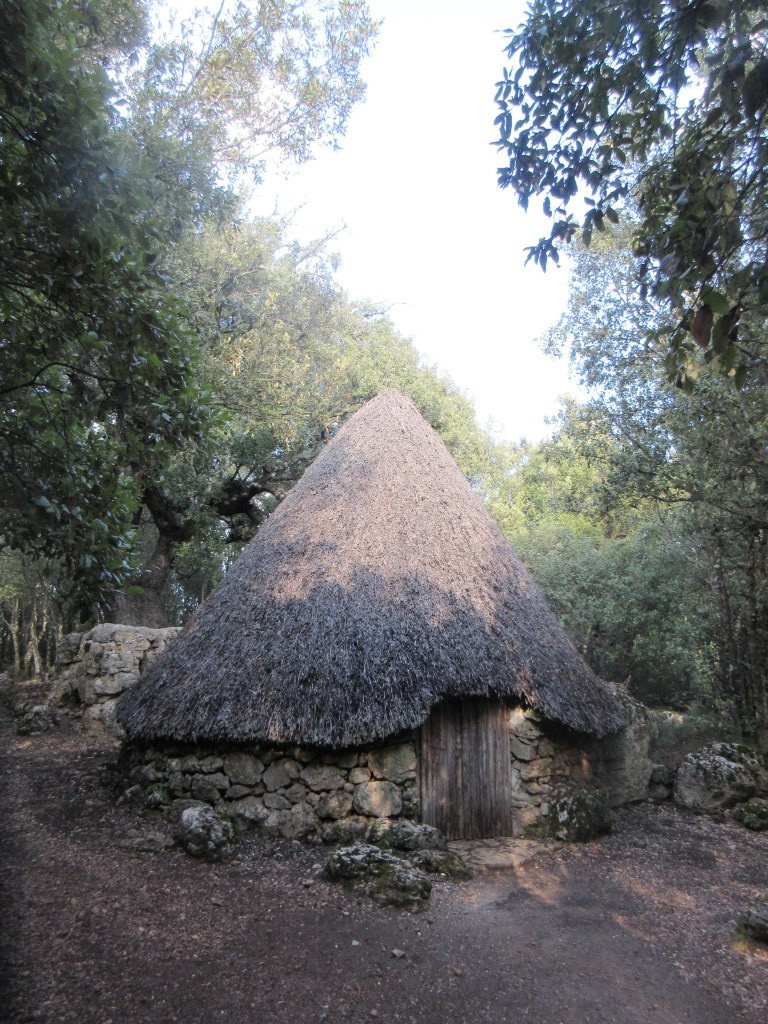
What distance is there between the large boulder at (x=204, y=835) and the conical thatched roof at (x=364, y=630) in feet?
2.49

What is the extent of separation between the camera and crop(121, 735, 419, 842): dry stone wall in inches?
278

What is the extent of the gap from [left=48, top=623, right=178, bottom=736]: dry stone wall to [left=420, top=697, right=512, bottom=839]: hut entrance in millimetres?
6140

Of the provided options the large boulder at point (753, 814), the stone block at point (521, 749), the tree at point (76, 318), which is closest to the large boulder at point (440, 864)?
the stone block at point (521, 749)

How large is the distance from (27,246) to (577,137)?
3.28 metres

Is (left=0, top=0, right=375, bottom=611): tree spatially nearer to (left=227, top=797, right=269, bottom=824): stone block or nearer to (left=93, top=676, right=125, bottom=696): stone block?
(left=227, top=797, right=269, bottom=824): stone block

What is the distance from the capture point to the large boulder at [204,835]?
255 inches

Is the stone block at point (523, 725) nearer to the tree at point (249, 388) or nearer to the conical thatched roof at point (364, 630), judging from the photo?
the conical thatched roof at point (364, 630)

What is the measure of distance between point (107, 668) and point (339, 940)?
27.1ft

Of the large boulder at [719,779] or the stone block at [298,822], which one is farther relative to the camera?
the large boulder at [719,779]

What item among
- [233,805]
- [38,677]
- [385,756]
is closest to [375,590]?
[385,756]

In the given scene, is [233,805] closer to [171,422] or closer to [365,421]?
[171,422]

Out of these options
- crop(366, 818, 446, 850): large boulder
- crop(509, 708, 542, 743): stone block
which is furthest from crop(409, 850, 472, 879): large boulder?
crop(509, 708, 542, 743): stone block

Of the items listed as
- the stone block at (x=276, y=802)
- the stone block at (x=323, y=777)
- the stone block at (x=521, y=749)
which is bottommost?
the stone block at (x=276, y=802)

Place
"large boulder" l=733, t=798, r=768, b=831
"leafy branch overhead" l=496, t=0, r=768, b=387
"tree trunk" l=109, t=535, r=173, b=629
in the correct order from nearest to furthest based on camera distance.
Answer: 1. "leafy branch overhead" l=496, t=0, r=768, b=387
2. "large boulder" l=733, t=798, r=768, b=831
3. "tree trunk" l=109, t=535, r=173, b=629
